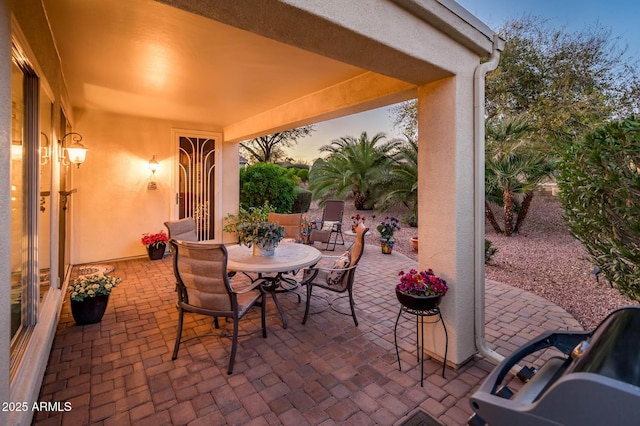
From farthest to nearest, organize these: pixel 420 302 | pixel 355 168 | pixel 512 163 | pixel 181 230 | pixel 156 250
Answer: pixel 355 168, pixel 512 163, pixel 156 250, pixel 181 230, pixel 420 302

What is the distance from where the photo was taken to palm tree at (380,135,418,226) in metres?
9.41

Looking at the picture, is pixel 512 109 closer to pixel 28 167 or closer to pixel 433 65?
pixel 433 65

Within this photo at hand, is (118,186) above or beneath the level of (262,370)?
above

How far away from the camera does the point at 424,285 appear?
2.51 m

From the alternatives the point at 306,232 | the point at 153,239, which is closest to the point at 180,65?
the point at 153,239

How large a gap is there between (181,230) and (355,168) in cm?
849

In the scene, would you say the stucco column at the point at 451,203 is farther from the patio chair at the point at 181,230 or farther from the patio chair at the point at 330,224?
the patio chair at the point at 330,224

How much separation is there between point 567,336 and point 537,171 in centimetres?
715

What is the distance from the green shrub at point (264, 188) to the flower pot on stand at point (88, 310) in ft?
18.1

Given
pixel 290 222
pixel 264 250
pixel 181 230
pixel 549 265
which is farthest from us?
pixel 549 265

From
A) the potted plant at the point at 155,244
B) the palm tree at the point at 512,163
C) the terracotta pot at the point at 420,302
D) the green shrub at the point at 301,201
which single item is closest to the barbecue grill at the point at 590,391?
the terracotta pot at the point at 420,302

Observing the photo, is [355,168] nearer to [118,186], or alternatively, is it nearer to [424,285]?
[118,186]

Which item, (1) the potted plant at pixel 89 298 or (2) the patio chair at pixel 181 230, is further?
(2) the patio chair at pixel 181 230

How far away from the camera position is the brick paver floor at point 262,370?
6.91 ft
